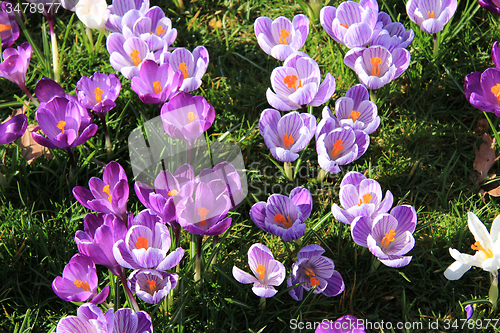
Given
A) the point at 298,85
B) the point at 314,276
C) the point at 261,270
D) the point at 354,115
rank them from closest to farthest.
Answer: the point at 261,270, the point at 314,276, the point at 354,115, the point at 298,85

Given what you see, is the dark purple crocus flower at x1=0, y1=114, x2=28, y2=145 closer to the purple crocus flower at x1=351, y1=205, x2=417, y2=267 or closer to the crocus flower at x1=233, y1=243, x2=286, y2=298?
the crocus flower at x1=233, y1=243, x2=286, y2=298

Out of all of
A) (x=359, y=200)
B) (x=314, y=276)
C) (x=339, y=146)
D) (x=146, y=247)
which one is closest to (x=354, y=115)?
(x=339, y=146)

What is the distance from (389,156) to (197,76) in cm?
107

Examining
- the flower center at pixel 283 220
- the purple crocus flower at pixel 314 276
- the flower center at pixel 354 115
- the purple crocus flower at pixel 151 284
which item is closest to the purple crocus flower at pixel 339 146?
the flower center at pixel 354 115

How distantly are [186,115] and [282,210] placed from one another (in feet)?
1.98

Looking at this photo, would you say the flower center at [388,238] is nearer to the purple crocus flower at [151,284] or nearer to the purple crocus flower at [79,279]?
the purple crocus flower at [151,284]

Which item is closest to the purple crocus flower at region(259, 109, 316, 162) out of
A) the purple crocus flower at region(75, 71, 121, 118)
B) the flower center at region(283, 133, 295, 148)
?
the flower center at region(283, 133, 295, 148)

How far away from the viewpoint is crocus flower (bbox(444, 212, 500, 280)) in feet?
5.28

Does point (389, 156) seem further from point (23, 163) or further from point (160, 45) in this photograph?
point (23, 163)

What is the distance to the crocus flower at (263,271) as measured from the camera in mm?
1660

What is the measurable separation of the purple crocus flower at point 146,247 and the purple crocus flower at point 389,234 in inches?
26.9

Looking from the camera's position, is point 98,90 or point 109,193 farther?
point 98,90

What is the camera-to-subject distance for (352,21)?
2.33 meters

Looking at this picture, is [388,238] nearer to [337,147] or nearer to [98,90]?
[337,147]
